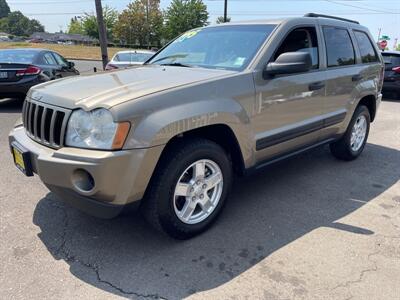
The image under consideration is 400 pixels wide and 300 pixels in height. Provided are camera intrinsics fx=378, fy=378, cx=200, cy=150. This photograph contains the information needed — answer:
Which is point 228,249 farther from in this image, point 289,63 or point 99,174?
point 289,63

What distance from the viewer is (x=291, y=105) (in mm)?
3695

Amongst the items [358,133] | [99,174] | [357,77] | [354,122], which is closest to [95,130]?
[99,174]

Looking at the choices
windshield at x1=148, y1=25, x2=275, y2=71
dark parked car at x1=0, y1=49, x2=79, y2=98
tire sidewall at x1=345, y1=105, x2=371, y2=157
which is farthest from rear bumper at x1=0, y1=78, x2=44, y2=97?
tire sidewall at x1=345, y1=105, x2=371, y2=157

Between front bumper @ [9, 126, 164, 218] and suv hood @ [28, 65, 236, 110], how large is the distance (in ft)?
1.15

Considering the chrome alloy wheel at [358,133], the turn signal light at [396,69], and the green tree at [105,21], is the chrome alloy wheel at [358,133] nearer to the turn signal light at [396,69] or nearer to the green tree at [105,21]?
the turn signal light at [396,69]

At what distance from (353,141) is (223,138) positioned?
277 centimetres

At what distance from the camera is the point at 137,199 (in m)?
2.66

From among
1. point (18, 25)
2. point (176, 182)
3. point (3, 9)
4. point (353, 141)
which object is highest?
point (3, 9)

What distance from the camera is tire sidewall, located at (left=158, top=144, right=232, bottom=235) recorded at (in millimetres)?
2787

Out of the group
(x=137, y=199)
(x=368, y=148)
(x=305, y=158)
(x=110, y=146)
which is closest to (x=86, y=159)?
(x=110, y=146)

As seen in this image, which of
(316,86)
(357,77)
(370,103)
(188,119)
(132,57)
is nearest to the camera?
(188,119)

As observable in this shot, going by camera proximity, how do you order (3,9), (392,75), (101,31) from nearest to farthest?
(392,75) < (101,31) < (3,9)

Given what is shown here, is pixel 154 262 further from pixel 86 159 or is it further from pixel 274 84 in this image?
pixel 274 84

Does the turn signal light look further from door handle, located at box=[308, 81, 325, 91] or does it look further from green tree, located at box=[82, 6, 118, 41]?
green tree, located at box=[82, 6, 118, 41]
